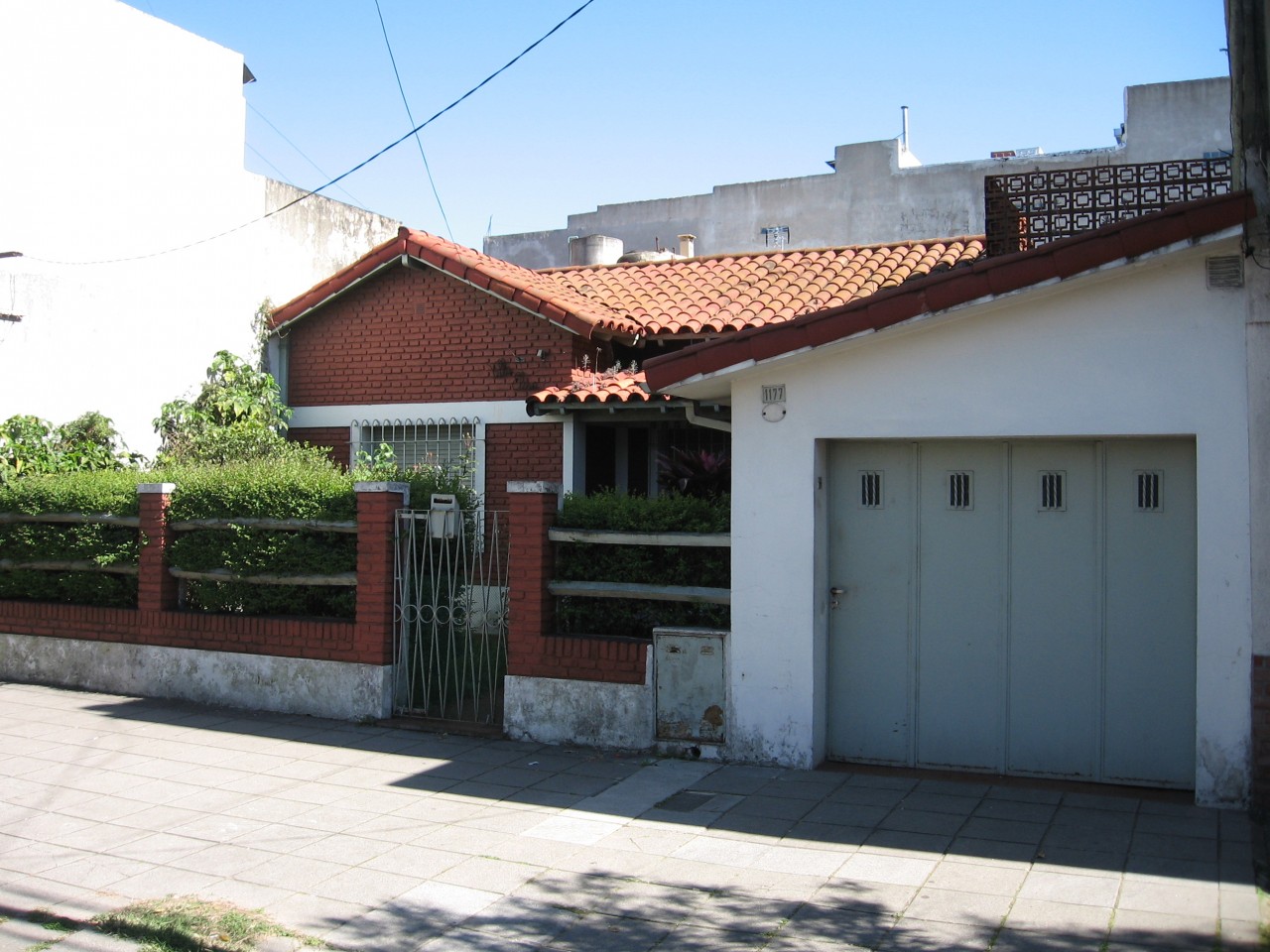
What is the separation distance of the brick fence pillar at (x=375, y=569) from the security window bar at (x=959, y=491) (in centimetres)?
445

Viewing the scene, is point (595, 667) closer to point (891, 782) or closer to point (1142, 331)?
point (891, 782)

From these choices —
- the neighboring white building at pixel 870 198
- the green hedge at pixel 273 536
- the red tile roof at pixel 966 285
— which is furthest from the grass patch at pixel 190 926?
the neighboring white building at pixel 870 198

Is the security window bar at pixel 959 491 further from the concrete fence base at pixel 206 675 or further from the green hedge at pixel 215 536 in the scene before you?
the concrete fence base at pixel 206 675

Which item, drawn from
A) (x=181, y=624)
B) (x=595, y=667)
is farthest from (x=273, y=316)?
(x=595, y=667)

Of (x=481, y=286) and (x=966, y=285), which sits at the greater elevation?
(x=481, y=286)

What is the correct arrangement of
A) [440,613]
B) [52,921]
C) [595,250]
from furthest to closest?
[595,250]
[440,613]
[52,921]

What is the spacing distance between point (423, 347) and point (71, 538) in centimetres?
463

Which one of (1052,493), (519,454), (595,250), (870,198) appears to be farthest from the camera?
(870,198)

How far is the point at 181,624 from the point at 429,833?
4771 millimetres

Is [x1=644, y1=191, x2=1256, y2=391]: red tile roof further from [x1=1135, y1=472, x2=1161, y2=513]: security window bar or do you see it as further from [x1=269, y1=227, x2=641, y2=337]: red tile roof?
[x1=269, y1=227, x2=641, y2=337]: red tile roof

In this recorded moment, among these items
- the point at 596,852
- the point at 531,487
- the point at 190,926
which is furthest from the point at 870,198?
the point at 190,926

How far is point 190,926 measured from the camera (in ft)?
17.0

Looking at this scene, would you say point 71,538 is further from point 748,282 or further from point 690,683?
point 748,282

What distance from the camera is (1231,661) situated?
6.78m
